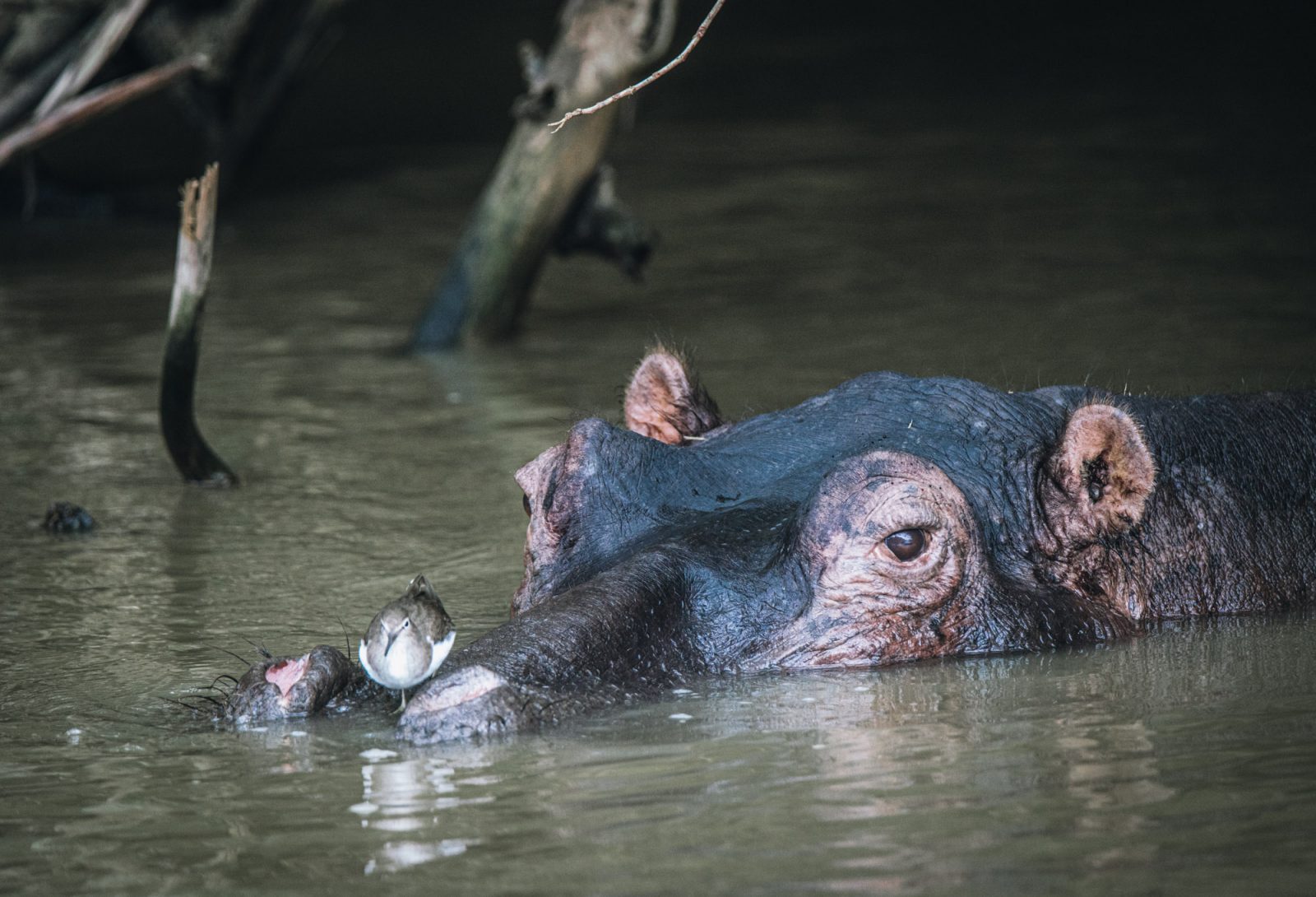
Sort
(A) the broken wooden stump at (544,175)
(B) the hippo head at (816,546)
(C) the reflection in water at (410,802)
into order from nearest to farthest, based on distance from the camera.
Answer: (C) the reflection in water at (410,802) → (B) the hippo head at (816,546) → (A) the broken wooden stump at (544,175)

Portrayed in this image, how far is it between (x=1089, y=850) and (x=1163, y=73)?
61.1 feet

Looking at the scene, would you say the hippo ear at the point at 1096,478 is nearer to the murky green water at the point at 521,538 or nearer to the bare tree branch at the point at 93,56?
the murky green water at the point at 521,538

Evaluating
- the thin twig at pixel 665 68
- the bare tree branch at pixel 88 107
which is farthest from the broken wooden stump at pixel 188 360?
the thin twig at pixel 665 68

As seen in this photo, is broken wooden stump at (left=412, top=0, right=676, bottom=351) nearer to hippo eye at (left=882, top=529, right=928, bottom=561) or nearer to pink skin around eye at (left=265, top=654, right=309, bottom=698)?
hippo eye at (left=882, top=529, right=928, bottom=561)

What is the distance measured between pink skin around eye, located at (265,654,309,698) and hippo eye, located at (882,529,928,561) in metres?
1.47

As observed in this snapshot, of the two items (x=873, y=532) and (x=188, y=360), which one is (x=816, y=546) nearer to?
(x=873, y=532)

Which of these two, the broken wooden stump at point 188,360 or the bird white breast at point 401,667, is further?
the broken wooden stump at point 188,360

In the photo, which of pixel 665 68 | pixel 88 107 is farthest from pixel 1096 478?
pixel 88 107

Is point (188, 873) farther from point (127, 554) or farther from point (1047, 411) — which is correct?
point (127, 554)

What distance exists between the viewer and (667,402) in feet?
21.6

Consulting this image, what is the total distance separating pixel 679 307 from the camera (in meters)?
12.5

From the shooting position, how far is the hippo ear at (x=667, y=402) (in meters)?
6.58

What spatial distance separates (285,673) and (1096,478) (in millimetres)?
2258

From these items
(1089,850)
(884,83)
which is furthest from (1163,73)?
(1089,850)
